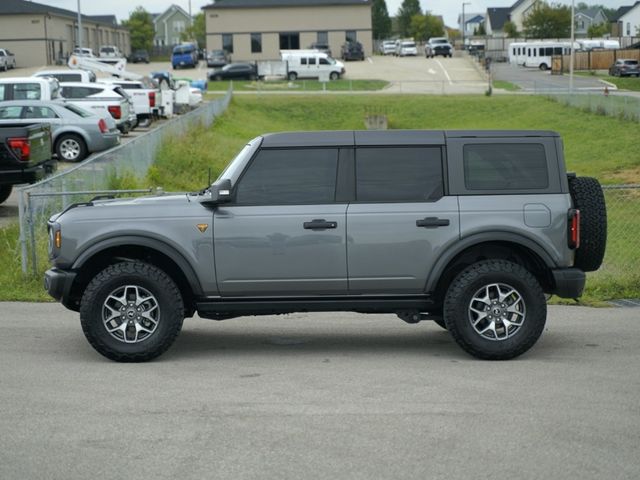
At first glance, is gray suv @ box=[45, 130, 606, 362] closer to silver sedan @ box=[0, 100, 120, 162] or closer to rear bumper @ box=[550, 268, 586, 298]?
rear bumper @ box=[550, 268, 586, 298]

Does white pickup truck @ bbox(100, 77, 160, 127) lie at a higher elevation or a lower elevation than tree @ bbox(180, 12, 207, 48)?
lower

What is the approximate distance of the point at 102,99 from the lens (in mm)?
36062

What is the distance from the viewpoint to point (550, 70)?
91.0 metres

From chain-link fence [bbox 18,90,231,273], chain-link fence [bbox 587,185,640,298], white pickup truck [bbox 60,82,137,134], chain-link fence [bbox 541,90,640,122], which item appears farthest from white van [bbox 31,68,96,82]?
chain-link fence [bbox 587,185,640,298]

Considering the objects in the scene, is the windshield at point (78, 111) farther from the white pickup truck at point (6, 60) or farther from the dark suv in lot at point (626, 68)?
the white pickup truck at point (6, 60)

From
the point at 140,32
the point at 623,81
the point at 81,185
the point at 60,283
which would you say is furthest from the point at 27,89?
the point at 140,32

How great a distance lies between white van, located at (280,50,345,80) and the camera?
262ft

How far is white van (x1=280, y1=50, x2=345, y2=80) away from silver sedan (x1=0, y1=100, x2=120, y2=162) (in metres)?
51.9

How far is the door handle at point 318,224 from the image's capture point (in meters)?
9.17

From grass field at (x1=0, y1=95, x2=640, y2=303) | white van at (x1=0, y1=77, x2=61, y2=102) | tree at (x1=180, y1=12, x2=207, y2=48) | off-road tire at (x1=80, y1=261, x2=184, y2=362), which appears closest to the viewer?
off-road tire at (x1=80, y1=261, x2=184, y2=362)

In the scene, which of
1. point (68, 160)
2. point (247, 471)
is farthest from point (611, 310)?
point (68, 160)

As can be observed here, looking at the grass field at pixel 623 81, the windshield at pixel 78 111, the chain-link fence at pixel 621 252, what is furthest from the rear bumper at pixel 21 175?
the grass field at pixel 623 81

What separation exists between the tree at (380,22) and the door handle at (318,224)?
137987 mm

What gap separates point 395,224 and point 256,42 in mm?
94888
